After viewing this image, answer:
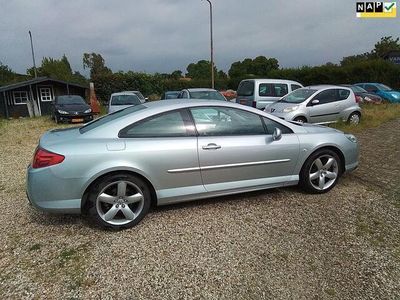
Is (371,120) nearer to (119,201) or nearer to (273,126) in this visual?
(273,126)

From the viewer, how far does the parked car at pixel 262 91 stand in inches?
436

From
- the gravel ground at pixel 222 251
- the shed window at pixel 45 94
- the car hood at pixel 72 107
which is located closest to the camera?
the gravel ground at pixel 222 251

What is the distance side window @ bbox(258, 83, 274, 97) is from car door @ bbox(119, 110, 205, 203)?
8089mm

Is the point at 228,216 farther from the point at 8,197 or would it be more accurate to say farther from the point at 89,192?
the point at 8,197

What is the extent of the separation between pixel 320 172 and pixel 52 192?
3.39 meters

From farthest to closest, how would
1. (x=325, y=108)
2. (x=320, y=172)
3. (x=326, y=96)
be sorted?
(x=326, y=96) → (x=325, y=108) → (x=320, y=172)

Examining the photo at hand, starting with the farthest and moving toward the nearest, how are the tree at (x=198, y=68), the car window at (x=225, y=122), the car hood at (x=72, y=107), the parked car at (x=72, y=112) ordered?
1. the tree at (x=198, y=68)
2. the car hood at (x=72, y=107)
3. the parked car at (x=72, y=112)
4. the car window at (x=225, y=122)

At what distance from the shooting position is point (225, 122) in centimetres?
378

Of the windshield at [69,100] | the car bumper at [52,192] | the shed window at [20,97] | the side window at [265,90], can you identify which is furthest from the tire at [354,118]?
the shed window at [20,97]

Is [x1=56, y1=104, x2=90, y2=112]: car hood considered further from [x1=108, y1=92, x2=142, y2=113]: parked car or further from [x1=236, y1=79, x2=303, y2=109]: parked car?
[x1=236, y1=79, x2=303, y2=109]: parked car

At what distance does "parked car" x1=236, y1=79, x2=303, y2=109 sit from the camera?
11062 millimetres

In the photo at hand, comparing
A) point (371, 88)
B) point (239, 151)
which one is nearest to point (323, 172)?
point (239, 151)

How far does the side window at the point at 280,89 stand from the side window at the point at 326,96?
84.8 inches

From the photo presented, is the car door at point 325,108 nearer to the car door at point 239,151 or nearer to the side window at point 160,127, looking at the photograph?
the car door at point 239,151
